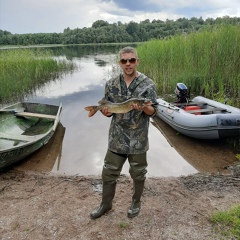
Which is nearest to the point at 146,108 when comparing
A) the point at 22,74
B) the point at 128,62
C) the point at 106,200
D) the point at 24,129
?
the point at 128,62

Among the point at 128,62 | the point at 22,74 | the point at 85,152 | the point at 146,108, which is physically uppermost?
the point at 128,62

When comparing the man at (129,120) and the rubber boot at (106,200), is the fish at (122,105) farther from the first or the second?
the rubber boot at (106,200)

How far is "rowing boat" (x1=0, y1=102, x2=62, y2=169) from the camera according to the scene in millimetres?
Result: 4410

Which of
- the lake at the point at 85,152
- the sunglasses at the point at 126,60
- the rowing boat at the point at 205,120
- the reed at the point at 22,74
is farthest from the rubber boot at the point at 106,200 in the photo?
the reed at the point at 22,74

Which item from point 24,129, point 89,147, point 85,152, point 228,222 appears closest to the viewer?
point 228,222

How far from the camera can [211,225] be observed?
2910mm

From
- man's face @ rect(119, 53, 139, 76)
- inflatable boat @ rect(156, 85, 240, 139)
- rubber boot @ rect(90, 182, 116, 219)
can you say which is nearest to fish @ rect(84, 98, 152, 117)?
man's face @ rect(119, 53, 139, 76)

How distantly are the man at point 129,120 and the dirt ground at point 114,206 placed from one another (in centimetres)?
58

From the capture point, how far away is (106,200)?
10.0 ft

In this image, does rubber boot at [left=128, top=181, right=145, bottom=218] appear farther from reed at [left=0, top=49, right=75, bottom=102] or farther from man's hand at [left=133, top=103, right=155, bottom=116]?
reed at [left=0, top=49, right=75, bottom=102]

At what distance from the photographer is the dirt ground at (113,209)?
2.83 metres

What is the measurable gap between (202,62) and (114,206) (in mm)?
7559

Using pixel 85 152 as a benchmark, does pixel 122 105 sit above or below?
above

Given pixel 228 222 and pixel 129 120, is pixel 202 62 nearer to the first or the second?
pixel 228 222
